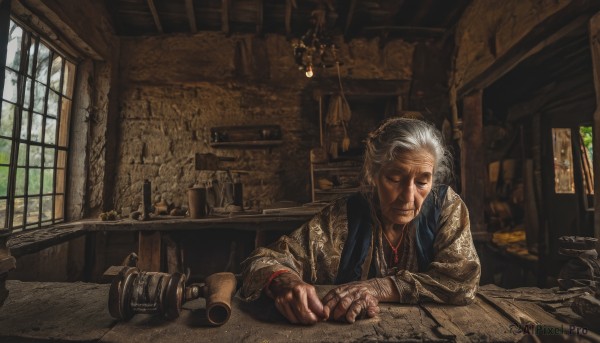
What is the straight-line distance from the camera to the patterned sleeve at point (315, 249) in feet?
6.25

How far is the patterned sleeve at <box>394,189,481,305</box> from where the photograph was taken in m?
1.64

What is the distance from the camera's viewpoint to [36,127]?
4.05 metres

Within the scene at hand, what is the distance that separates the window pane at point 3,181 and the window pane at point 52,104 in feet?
3.85

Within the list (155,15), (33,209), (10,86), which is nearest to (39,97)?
(10,86)

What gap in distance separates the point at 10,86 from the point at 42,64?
76 centimetres

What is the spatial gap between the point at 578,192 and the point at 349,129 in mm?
4150

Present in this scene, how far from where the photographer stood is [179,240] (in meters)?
4.32

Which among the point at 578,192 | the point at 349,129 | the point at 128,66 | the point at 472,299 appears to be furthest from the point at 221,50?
the point at 578,192

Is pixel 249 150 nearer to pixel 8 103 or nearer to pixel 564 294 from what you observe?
pixel 8 103

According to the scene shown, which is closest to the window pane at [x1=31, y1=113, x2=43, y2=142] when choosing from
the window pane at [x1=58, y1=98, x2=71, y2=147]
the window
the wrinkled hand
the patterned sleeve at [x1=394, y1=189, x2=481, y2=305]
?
the window

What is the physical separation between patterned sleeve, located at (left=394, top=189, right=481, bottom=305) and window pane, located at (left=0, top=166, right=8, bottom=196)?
14.3ft

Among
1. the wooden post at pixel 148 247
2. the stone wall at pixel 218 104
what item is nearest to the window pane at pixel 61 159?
the stone wall at pixel 218 104

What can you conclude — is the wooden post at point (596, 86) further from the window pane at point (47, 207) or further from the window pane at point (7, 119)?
the window pane at point (47, 207)

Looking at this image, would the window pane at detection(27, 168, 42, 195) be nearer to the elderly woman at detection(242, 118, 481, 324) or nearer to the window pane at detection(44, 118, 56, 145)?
the window pane at detection(44, 118, 56, 145)
